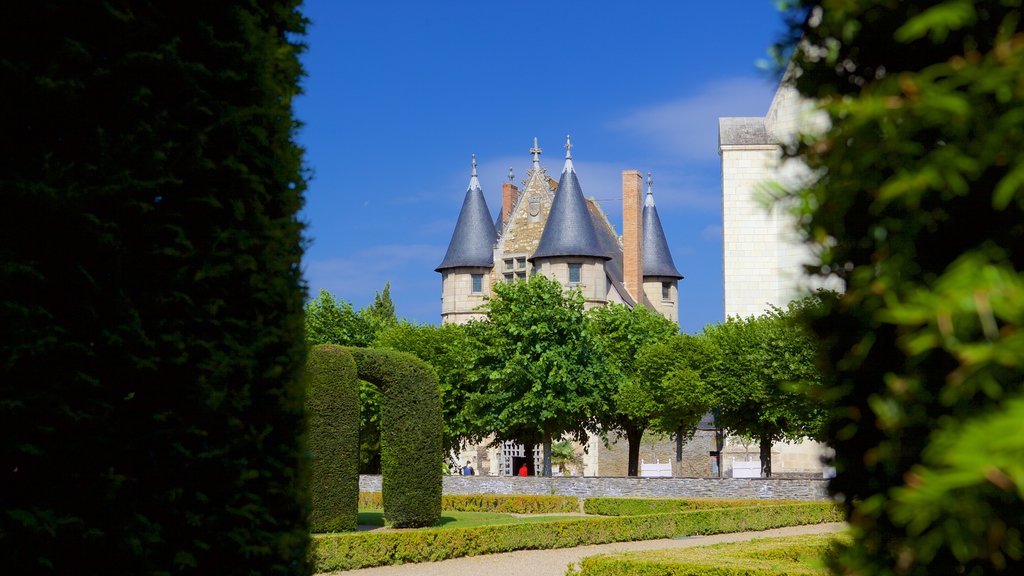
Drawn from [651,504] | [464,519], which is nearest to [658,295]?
[651,504]

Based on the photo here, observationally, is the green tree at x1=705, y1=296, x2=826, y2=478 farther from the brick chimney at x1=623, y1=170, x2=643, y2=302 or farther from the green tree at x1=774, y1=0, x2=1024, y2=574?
the green tree at x1=774, y1=0, x2=1024, y2=574

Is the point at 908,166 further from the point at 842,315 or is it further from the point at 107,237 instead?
the point at 107,237

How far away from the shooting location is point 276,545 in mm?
6066

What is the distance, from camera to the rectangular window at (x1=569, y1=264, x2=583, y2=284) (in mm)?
62062

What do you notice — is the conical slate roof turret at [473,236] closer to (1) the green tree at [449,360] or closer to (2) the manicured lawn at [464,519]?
(1) the green tree at [449,360]

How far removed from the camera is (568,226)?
6188 cm

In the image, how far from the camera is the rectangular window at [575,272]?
62.1 metres

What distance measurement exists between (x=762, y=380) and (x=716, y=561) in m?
22.8

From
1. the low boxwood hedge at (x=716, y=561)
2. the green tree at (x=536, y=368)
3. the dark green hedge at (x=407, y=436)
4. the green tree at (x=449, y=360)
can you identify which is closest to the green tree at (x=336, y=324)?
the green tree at (x=449, y=360)

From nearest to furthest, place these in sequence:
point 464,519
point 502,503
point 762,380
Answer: point 464,519 → point 502,503 → point 762,380

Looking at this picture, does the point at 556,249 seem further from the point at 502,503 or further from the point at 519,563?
the point at 519,563

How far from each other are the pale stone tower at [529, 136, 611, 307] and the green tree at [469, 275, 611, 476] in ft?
68.8

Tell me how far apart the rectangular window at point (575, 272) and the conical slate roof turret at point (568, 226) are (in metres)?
0.89

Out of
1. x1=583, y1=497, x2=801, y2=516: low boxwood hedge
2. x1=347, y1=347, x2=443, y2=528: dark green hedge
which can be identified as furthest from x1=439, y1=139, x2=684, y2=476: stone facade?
x1=347, y1=347, x2=443, y2=528: dark green hedge
